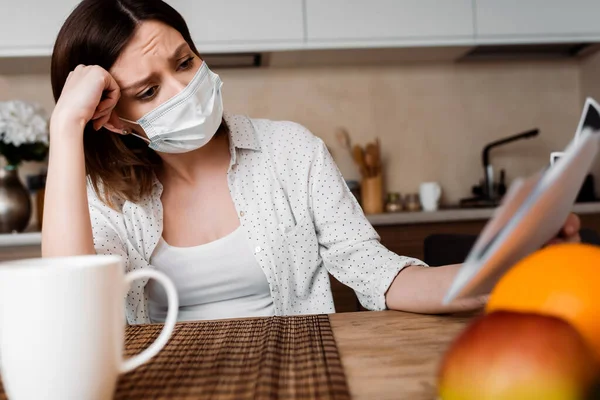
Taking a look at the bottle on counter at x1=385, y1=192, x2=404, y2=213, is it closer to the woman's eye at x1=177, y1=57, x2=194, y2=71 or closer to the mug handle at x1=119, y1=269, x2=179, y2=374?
the woman's eye at x1=177, y1=57, x2=194, y2=71

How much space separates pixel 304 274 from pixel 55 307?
2.64ft

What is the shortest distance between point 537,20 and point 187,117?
6.12 feet

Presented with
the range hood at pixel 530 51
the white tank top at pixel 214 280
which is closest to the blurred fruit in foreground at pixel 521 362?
the white tank top at pixel 214 280

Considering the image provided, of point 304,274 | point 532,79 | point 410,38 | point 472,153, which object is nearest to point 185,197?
point 304,274

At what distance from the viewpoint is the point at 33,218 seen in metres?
2.49

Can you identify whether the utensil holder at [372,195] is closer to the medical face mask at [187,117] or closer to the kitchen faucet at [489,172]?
the kitchen faucet at [489,172]

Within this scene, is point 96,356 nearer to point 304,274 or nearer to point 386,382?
point 386,382

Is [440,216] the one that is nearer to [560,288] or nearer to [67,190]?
[67,190]

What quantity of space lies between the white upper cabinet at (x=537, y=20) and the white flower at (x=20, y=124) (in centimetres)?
180

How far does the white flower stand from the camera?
2027 millimetres

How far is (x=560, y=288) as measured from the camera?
1.11 ft

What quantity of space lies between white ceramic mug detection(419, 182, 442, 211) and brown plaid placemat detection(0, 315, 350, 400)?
1.80 m

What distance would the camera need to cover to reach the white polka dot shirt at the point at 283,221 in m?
1.08

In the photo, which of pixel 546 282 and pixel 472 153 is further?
pixel 472 153
